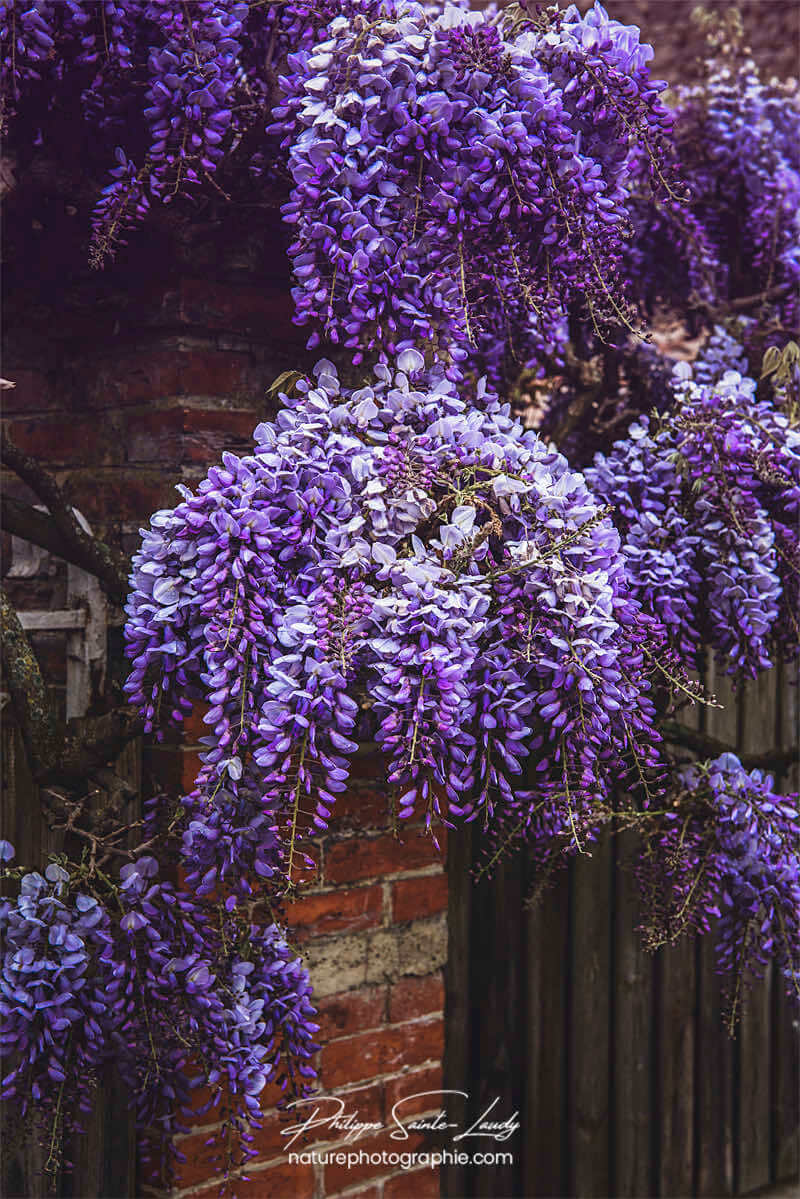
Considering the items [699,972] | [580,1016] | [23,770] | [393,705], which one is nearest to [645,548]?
[393,705]

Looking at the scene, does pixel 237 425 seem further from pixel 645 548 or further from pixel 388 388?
pixel 645 548

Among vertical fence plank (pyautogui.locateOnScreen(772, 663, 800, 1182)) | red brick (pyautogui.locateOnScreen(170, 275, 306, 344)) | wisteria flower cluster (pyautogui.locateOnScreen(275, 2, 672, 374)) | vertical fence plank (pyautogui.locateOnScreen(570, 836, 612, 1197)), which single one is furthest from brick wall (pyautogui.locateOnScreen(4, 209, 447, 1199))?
vertical fence plank (pyautogui.locateOnScreen(772, 663, 800, 1182))

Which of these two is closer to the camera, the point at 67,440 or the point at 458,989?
the point at 67,440

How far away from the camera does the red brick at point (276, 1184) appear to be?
188cm

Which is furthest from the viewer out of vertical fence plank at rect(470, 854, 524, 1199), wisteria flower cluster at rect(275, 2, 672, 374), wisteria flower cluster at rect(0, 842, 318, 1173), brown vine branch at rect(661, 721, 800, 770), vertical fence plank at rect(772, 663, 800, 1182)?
vertical fence plank at rect(772, 663, 800, 1182)

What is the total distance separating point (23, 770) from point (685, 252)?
1.67 metres

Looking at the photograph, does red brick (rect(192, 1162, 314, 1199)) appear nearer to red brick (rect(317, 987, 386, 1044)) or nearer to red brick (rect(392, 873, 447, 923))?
red brick (rect(317, 987, 386, 1044))

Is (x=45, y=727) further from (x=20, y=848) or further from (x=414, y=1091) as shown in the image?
(x=414, y=1091)

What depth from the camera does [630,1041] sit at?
2641 millimetres

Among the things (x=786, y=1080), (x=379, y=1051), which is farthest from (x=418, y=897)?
(x=786, y=1080)

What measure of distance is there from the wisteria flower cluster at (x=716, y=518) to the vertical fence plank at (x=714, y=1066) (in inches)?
→ 37.4

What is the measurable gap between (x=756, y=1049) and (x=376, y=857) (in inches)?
60.5

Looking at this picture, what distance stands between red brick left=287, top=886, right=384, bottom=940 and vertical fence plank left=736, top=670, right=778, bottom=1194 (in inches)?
49.9

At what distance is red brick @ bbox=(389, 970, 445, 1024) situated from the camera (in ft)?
6.84
